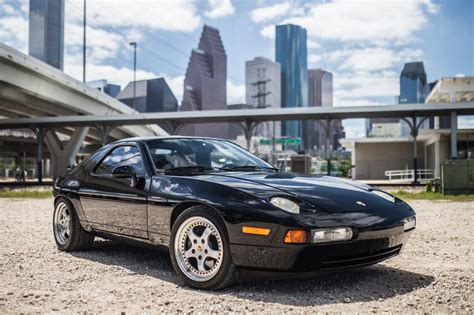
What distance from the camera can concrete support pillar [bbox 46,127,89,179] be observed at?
45.6m

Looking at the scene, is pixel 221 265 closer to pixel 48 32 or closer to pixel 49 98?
pixel 49 98

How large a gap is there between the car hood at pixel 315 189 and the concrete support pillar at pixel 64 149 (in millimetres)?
43758

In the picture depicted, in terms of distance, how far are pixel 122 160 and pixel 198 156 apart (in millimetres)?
892

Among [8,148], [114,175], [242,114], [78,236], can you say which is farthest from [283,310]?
[8,148]

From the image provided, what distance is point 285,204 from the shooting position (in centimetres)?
373

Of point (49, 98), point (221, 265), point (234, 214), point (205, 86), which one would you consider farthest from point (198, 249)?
point (205, 86)

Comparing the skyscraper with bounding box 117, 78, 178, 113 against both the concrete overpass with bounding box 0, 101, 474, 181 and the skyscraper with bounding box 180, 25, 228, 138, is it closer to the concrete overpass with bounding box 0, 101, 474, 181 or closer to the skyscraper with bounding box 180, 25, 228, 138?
the skyscraper with bounding box 180, 25, 228, 138

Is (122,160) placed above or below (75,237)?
above

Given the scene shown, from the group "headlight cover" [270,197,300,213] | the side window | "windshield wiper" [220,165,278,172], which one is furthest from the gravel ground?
"windshield wiper" [220,165,278,172]

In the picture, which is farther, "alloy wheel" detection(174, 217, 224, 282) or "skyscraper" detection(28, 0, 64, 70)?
"skyscraper" detection(28, 0, 64, 70)

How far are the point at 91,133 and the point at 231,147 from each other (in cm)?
5819

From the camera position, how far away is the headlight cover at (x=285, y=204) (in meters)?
3.69

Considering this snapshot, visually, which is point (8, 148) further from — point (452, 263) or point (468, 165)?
point (452, 263)

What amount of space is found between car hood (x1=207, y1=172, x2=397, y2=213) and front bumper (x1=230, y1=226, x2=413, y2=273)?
0.26 m
